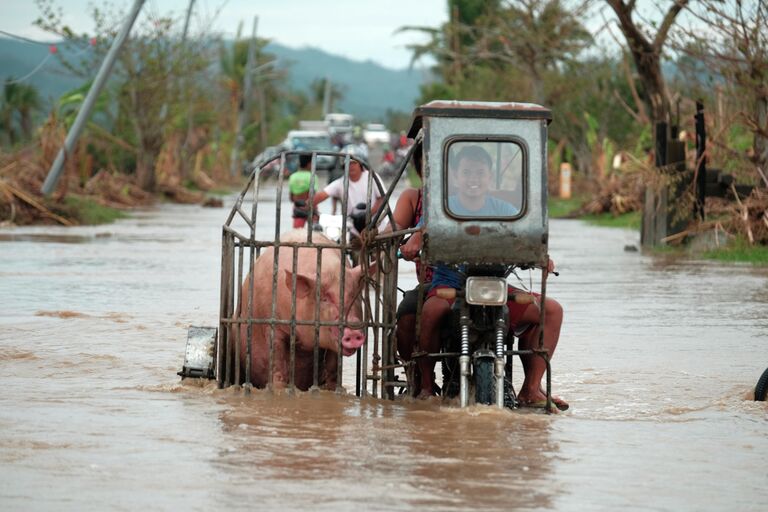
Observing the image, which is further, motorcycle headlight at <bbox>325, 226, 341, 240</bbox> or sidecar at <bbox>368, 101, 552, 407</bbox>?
motorcycle headlight at <bbox>325, 226, 341, 240</bbox>

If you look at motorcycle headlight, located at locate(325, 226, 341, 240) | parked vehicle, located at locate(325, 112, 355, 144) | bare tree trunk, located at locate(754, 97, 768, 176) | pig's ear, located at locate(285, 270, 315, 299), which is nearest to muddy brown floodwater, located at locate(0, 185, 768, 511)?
pig's ear, located at locate(285, 270, 315, 299)

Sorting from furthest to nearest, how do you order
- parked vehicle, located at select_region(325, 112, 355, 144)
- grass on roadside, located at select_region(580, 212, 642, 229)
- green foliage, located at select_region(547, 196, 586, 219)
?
parked vehicle, located at select_region(325, 112, 355, 144), green foliage, located at select_region(547, 196, 586, 219), grass on roadside, located at select_region(580, 212, 642, 229)

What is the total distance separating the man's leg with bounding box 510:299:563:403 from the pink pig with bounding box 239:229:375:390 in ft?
2.86

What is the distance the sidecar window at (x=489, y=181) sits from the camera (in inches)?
273

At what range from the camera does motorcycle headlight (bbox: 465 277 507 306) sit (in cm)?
686

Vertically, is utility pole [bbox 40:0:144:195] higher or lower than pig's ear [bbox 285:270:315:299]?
higher

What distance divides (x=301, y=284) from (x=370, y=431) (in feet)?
3.85

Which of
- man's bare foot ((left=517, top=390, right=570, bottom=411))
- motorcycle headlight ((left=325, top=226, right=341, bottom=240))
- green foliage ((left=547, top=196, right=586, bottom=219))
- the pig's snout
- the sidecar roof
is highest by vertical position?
the sidecar roof

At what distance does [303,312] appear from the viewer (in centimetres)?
774

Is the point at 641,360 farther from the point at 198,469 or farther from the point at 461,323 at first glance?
the point at 198,469

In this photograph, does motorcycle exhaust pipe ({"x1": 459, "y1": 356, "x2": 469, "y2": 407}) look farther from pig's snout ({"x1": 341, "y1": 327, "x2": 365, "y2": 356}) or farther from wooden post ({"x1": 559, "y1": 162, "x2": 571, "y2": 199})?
wooden post ({"x1": 559, "y1": 162, "x2": 571, "y2": 199})

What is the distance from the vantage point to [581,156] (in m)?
41.5

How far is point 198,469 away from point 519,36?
3206cm

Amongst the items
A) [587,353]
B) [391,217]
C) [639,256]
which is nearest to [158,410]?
[391,217]
